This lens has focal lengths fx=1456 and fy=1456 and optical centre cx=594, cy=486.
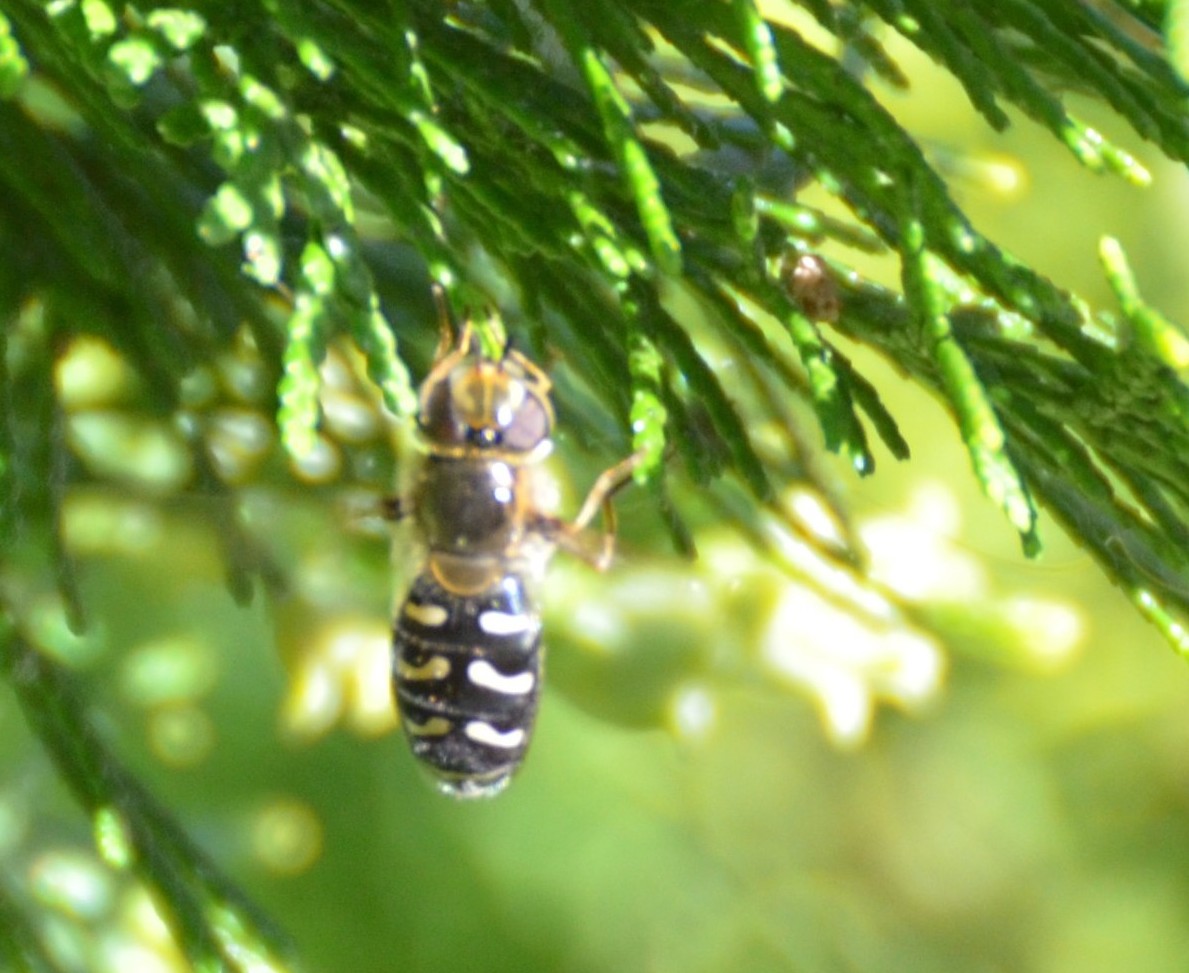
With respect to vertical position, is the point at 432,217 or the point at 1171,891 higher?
the point at 432,217

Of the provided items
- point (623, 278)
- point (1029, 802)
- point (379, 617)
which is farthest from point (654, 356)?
point (1029, 802)

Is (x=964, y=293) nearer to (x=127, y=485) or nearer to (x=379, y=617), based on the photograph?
(x=127, y=485)

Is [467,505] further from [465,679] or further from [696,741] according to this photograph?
[696,741]

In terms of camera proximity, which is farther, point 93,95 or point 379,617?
point 379,617

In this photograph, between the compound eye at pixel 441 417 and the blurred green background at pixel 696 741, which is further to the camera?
the blurred green background at pixel 696 741

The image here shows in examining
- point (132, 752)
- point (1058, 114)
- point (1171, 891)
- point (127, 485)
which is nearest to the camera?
point (1058, 114)

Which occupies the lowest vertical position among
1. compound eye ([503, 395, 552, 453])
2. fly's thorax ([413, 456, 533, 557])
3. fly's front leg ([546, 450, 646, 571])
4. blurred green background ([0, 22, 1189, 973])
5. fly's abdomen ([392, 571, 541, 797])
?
blurred green background ([0, 22, 1189, 973])

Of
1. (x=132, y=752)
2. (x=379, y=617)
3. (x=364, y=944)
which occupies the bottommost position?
(x=364, y=944)

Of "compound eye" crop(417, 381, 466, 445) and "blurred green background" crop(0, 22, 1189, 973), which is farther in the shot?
"blurred green background" crop(0, 22, 1189, 973)

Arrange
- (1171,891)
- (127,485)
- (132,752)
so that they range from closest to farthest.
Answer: (127,485) < (132,752) < (1171,891)
